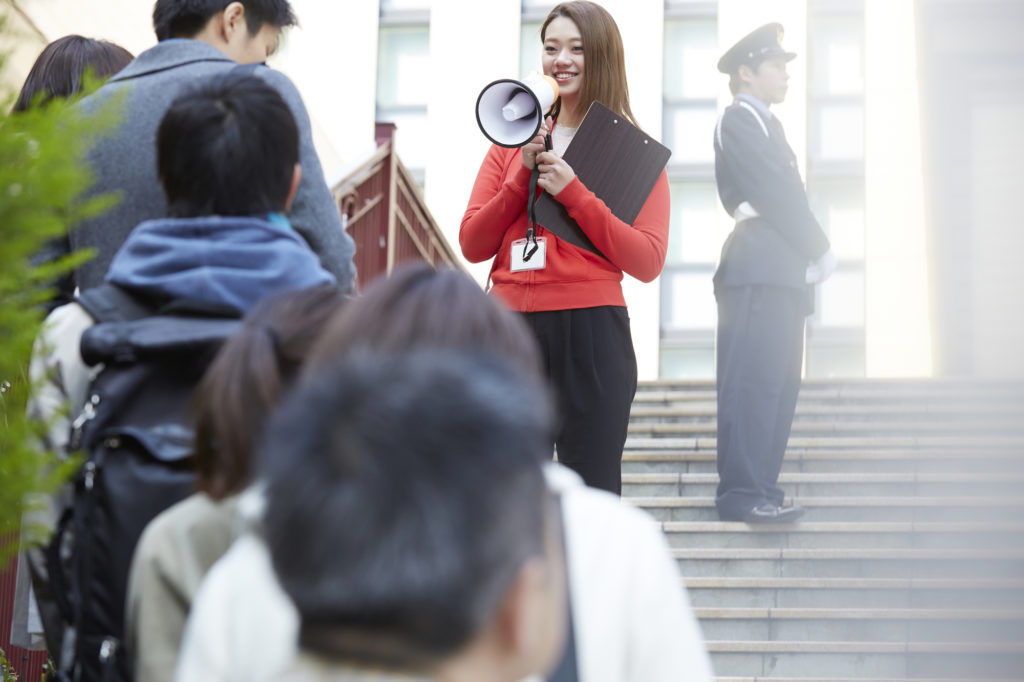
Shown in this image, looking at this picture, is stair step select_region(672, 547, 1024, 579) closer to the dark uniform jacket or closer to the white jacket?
the dark uniform jacket

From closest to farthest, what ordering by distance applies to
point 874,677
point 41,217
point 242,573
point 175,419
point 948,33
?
1. point 242,573
2. point 41,217
3. point 175,419
4. point 874,677
5. point 948,33

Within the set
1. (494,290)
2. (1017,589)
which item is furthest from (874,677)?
(494,290)

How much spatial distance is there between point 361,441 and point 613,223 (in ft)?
7.26

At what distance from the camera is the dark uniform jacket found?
4719 mm

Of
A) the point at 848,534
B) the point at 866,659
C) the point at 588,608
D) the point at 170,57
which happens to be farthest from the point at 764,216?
the point at 588,608

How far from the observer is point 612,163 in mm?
3125

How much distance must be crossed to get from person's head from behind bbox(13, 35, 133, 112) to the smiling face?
3.56ft

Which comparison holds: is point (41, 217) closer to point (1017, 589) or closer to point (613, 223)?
point (613, 223)

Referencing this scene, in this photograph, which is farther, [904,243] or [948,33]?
[904,243]

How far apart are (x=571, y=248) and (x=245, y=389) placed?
67.8 inches

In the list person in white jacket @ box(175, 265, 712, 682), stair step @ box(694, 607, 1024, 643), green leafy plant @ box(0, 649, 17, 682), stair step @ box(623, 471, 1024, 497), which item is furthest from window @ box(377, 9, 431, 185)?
person in white jacket @ box(175, 265, 712, 682)

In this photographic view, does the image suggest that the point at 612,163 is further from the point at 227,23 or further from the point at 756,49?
the point at 756,49

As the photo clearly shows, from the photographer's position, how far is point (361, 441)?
Answer: 850 mm

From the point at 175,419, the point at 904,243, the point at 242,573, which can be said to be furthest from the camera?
the point at 904,243
